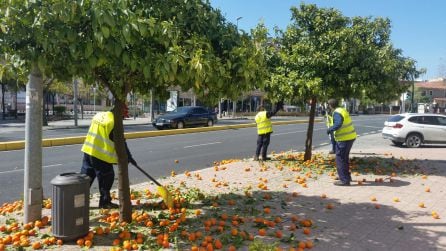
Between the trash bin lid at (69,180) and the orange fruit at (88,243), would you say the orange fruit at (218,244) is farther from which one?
the trash bin lid at (69,180)

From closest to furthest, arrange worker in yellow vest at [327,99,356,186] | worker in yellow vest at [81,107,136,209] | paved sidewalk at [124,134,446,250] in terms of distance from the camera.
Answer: paved sidewalk at [124,134,446,250] → worker in yellow vest at [81,107,136,209] → worker in yellow vest at [327,99,356,186]

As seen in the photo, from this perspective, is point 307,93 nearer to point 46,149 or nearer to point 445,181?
point 445,181

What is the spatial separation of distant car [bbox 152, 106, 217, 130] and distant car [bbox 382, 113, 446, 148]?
13428mm

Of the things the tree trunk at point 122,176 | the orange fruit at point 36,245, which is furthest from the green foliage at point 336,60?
the orange fruit at point 36,245

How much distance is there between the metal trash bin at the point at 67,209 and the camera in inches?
189

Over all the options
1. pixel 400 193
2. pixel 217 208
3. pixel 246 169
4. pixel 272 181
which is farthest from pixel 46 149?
pixel 400 193

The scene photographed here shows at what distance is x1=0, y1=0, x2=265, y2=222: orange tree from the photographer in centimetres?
391

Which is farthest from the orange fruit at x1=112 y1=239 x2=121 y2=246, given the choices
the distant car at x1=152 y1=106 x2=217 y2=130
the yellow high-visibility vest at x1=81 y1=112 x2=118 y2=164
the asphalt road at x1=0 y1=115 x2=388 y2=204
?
the distant car at x1=152 y1=106 x2=217 y2=130

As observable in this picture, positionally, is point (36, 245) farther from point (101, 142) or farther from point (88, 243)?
point (101, 142)

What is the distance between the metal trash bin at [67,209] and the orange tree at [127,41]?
1248 mm

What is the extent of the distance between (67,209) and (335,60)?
6.95 meters

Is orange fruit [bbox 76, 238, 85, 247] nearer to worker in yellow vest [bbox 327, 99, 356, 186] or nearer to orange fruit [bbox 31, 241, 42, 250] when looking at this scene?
orange fruit [bbox 31, 241, 42, 250]

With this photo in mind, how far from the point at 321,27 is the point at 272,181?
398 centimetres

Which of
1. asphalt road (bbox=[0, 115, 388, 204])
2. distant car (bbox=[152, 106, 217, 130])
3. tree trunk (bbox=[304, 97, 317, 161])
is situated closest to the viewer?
asphalt road (bbox=[0, 115, 388, 204])
